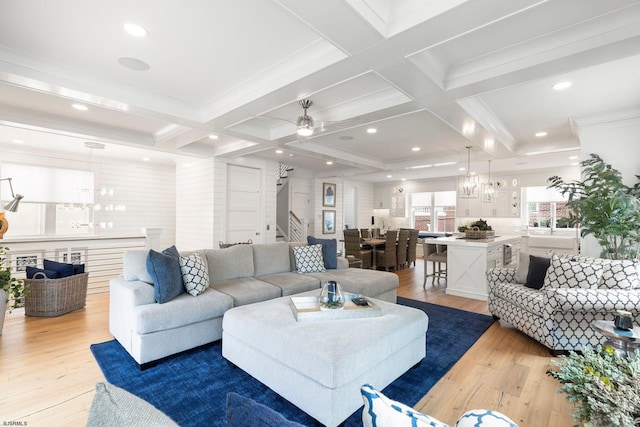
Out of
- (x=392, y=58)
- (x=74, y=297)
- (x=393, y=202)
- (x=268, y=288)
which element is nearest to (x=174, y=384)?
(x=268, y=288)

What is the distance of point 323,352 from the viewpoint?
1906mm

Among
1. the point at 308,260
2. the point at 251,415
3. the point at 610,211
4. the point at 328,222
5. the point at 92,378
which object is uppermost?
the point at 610,211

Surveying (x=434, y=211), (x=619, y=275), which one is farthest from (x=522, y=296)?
(x=434, y=211)

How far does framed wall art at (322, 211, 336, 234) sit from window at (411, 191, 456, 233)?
2.99 m

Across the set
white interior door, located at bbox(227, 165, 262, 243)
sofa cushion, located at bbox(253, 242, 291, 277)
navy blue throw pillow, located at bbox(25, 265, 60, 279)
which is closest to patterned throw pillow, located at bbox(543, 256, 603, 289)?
sofa cushion, located at bbox(253, 242, 291, 277)

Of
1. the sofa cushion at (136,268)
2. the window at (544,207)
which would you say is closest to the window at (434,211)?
the window at (544,207)

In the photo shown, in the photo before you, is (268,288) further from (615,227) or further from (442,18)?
(615,227)

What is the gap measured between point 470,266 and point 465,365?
8.94 ft

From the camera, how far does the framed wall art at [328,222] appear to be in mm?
9461

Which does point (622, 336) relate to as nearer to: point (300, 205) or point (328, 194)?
point (300, 205)

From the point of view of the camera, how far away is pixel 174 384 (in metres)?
2.37

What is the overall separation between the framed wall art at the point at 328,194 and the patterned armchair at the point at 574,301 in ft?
21.3

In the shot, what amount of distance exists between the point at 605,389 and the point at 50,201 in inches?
337

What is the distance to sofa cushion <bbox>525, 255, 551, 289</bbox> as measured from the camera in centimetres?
353
